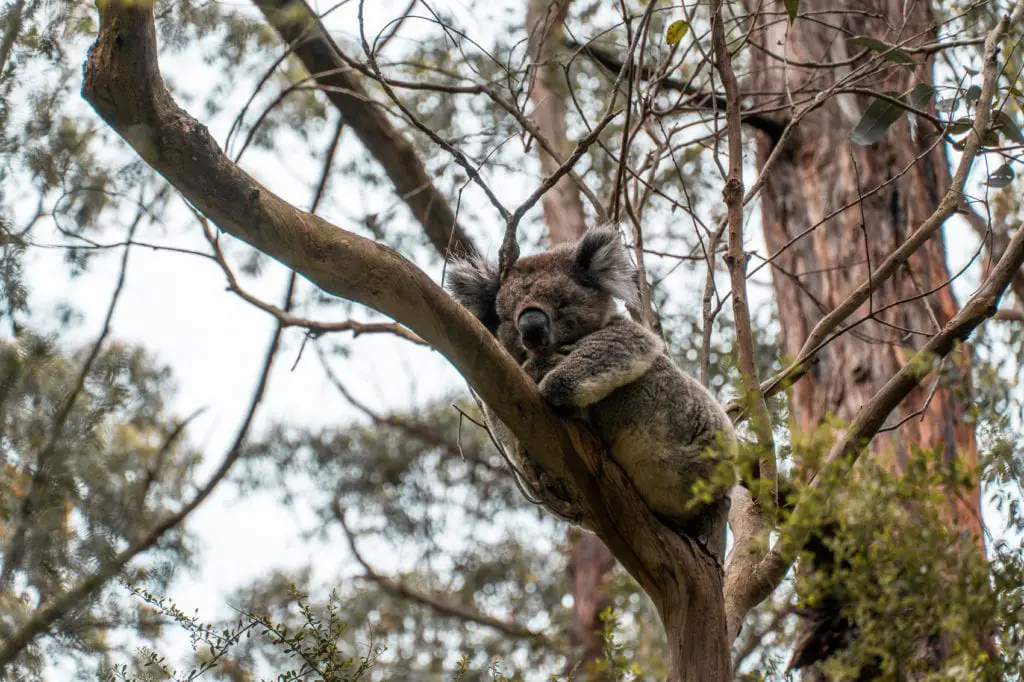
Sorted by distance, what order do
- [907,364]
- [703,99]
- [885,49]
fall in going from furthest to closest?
[703,99] → [885,49] → [907,364]

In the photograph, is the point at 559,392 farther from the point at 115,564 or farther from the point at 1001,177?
the point at 115,564


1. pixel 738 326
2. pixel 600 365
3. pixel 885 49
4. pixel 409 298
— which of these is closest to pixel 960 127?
pixel 885 49

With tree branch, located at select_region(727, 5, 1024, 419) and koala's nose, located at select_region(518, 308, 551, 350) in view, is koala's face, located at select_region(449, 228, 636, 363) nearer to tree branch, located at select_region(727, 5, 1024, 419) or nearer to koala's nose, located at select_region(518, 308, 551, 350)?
koala's nose, located at select_region(518, 308, 551, 350)

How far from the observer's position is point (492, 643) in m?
10.5

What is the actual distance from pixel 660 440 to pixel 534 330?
725 millimetres

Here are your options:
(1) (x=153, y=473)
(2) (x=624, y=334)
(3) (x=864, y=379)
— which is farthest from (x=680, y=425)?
(1) (x=153, y=473)

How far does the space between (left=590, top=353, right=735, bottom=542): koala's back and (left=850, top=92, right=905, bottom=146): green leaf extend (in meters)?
1.54

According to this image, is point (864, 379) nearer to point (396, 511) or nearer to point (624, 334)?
point (624, 334)

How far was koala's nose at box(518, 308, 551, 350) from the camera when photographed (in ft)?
13.8

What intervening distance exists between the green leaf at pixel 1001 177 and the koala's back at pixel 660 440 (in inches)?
65.9

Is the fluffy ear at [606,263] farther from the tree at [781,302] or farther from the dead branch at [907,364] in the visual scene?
the dead branch at [907,364]

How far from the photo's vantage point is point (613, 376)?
3.92 metres

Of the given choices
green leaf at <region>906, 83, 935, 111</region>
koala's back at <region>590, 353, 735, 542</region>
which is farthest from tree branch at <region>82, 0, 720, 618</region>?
green leaf at <region>906, 83, 935, 111</region>

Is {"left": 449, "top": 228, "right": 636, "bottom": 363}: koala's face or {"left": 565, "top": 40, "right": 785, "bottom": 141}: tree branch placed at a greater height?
{"left": 565, "top": 40, "right": 785, "bottom": 141}: tree branch
